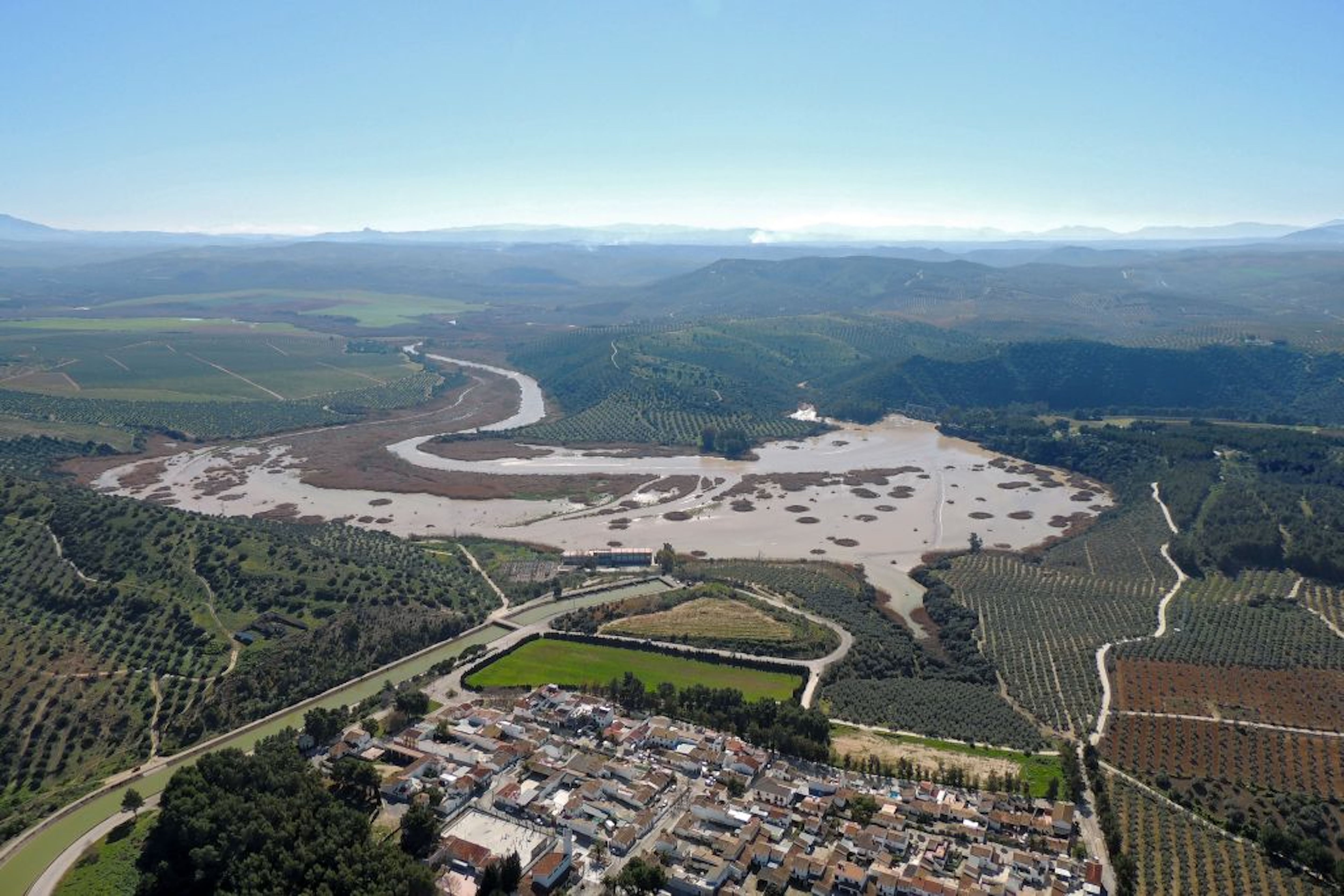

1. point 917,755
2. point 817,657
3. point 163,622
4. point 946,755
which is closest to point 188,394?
point 163,622

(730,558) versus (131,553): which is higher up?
(131,553)

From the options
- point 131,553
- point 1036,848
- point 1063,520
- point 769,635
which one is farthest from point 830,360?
point 1036,848

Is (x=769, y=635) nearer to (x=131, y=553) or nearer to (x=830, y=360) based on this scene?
(x=131, y=553)

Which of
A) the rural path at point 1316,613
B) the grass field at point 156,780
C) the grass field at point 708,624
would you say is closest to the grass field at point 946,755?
the grass field at point 708,624

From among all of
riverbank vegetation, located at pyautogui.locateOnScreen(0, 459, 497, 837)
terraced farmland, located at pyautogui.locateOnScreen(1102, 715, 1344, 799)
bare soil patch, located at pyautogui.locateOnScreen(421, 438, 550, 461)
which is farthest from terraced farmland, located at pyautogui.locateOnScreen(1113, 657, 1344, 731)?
bare soil patch, located at pyautogui.locateOnScreen(421, 438, 550, 461)

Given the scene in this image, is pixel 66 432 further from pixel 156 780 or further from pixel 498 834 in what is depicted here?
pixel 498 834

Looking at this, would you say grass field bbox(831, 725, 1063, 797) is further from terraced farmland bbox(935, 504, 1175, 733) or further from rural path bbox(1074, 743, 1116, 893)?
terraced farmland bbox(935, 504, 1175, 733)

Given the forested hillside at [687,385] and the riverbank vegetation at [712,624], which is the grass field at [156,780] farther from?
the forested hillside at [687,385]
